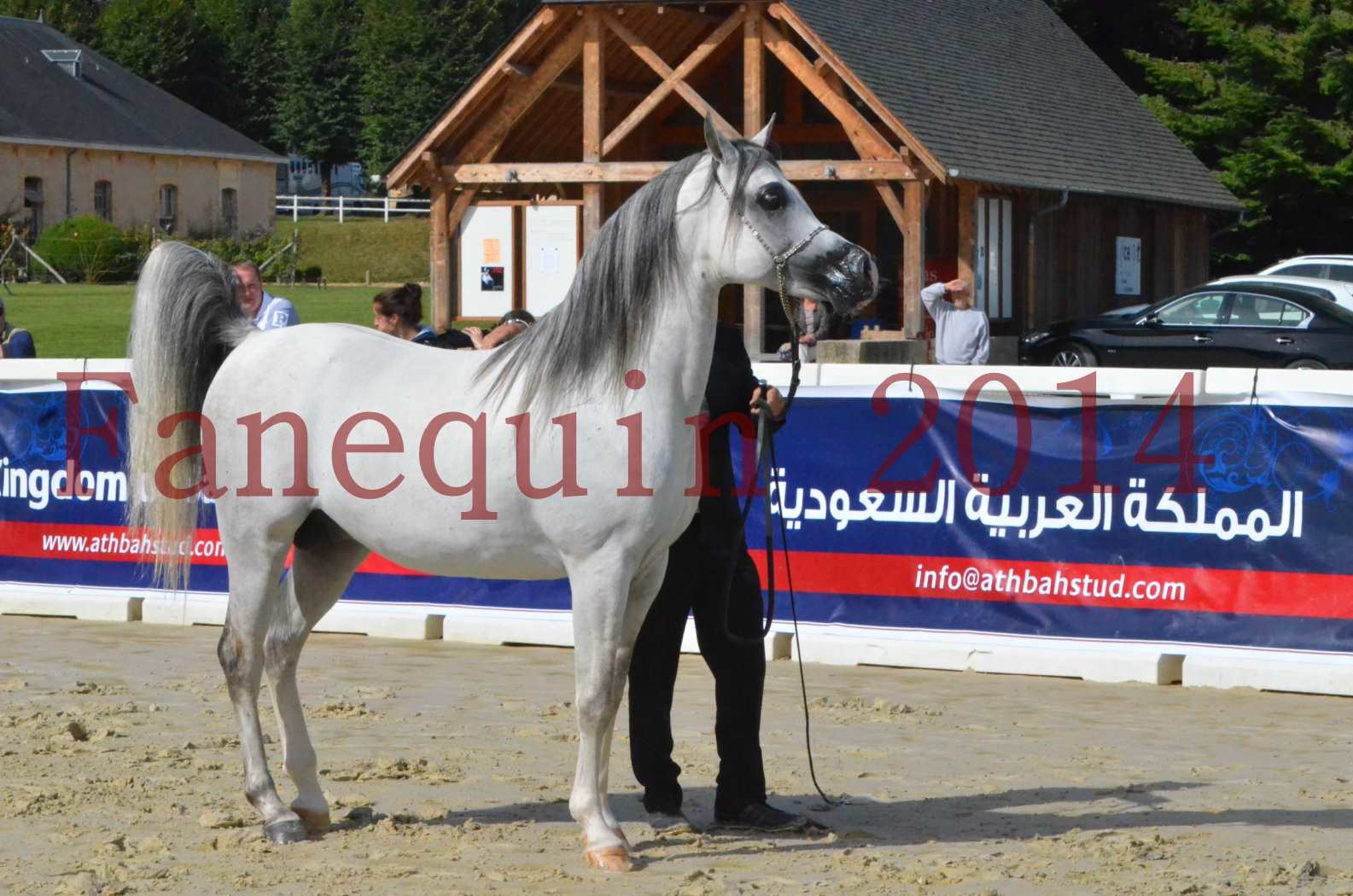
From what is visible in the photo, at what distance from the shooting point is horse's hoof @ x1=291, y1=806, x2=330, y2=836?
20.3 ft

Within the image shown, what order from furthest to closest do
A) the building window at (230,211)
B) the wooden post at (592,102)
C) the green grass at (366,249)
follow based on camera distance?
the building window at (230,211), the green grass at (366,249), the wooden post at (592,102)

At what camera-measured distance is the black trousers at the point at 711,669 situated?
6.35 meters

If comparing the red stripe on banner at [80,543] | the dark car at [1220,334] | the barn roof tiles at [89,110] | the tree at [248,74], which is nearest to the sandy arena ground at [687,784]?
the red stripe on banner at [80,543]

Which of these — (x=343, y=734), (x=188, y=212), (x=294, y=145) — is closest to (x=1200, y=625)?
(x=343, y=734)

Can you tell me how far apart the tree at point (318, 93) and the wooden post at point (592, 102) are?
185 ft

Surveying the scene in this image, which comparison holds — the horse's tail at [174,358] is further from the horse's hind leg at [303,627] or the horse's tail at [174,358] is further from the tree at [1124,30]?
the tree at [1124,30]

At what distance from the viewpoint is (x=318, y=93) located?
80250mm

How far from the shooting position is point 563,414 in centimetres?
582

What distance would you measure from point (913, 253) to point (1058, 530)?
1588 cm

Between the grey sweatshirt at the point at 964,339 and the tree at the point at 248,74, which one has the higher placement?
the tree at the point at 248,74

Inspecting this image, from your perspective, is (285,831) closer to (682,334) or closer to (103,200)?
(682,334)

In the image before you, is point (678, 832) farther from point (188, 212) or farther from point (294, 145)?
point (294, 145)

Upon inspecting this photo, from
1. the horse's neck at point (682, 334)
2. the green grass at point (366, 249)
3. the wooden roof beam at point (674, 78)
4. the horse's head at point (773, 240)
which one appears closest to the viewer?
the horse's head at point (773, 240)

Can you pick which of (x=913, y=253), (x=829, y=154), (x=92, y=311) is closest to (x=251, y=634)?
(x=913, y=253)
